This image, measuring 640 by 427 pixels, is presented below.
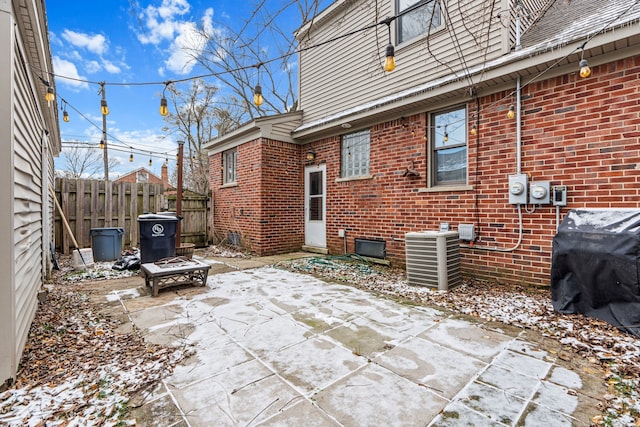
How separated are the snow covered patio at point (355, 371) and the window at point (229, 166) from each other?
18.5 ft

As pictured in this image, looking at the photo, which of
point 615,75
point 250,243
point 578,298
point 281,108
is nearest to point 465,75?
point 615,75

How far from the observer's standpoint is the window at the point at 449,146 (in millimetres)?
4895

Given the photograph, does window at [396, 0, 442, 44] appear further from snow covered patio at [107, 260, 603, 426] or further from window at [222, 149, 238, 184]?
snow covered patio at [107, 260, 603, 426]

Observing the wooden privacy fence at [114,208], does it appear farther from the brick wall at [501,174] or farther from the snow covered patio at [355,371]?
the snow covered patio at [355,371]

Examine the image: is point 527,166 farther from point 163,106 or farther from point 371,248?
point 163,106

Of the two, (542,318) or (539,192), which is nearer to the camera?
(542,318)

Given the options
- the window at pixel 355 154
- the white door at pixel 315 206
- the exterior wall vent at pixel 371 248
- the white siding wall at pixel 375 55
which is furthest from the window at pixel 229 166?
the exterior wall vent at pixel 371 248

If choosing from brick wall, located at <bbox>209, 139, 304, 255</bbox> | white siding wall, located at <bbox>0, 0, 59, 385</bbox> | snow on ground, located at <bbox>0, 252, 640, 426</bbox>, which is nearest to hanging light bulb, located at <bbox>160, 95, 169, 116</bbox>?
white siding wall, located at <bbox>0, 0, 59, 385</bbox>

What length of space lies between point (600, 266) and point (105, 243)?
317 inches

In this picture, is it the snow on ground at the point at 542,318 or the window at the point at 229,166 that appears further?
the window at the point at 229,166

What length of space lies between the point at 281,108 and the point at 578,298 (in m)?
12.8

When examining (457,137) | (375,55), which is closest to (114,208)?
(375,55)

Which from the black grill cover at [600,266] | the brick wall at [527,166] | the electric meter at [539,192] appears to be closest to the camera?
the black grill cover at [600,266]

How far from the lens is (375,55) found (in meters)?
4.92
